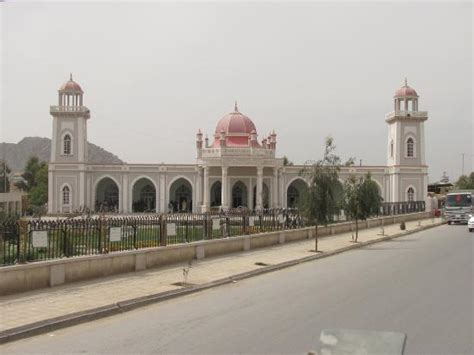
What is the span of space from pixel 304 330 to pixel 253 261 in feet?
30.7

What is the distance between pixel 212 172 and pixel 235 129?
6.02 metres

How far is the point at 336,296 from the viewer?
11125 mm

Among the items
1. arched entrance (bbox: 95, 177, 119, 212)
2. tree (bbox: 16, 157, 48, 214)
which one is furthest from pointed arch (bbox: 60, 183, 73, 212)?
arched entrance (bbox: 95, 177, 119, 212)

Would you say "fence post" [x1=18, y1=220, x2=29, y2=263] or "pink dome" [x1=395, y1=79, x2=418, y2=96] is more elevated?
"pink dome" [x1=395, y1=79, x2=418, y2=96]

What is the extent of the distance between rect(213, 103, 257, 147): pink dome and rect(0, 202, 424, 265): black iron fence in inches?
1514

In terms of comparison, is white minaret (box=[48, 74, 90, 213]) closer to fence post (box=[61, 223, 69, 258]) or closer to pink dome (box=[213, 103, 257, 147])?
pink dome (box=[213, 103, 257, 147])

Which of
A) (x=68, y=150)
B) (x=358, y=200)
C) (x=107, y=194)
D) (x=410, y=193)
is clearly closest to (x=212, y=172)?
(x=107, y=194)

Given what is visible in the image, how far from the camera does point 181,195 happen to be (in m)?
63.3

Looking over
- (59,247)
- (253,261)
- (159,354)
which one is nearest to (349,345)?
(159,354)

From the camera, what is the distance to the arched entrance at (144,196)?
6128cm

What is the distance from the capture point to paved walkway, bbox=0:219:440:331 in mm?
9266

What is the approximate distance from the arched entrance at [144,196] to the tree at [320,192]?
129 feet

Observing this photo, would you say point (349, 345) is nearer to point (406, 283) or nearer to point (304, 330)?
point (304, 330)

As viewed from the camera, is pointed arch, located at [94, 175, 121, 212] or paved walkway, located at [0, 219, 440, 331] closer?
paved walkway, located at [0, 219, 440, 331]
